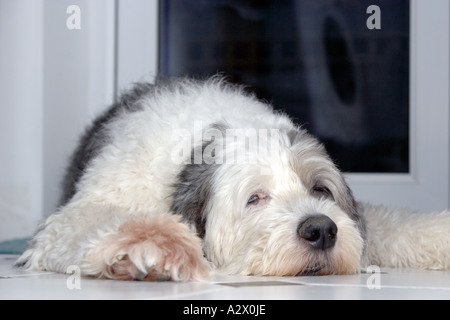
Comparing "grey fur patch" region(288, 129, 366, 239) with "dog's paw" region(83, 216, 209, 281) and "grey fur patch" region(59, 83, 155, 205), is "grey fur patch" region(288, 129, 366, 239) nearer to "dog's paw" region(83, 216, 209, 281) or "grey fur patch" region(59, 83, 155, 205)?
"dog's paw" region(83, 216, 209, 281)

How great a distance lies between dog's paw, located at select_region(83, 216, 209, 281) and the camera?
92.2 inches

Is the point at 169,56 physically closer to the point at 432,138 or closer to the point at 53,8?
the point at 53,8

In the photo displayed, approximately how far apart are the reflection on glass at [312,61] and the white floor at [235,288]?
2333mm

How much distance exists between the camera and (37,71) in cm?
430

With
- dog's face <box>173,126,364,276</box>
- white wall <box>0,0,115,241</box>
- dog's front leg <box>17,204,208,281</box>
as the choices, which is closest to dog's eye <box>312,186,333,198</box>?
dog's face <box>173,126,364,276</box>

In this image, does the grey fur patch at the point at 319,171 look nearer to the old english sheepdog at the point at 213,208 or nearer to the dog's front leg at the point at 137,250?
the old english sheepdog at the point at 213,208

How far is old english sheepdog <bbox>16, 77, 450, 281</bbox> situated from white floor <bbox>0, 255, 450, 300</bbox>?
76 mm

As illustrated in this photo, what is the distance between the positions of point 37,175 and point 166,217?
2.00 metres

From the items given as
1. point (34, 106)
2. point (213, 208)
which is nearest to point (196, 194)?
point (213, 208)

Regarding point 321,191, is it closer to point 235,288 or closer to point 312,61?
point 235,288

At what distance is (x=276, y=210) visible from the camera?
2.69m

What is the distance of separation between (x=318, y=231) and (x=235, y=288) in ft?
1.41

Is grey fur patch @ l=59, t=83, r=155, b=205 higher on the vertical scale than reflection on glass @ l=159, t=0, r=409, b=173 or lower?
lower

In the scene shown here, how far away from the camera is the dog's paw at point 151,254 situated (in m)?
2.34
